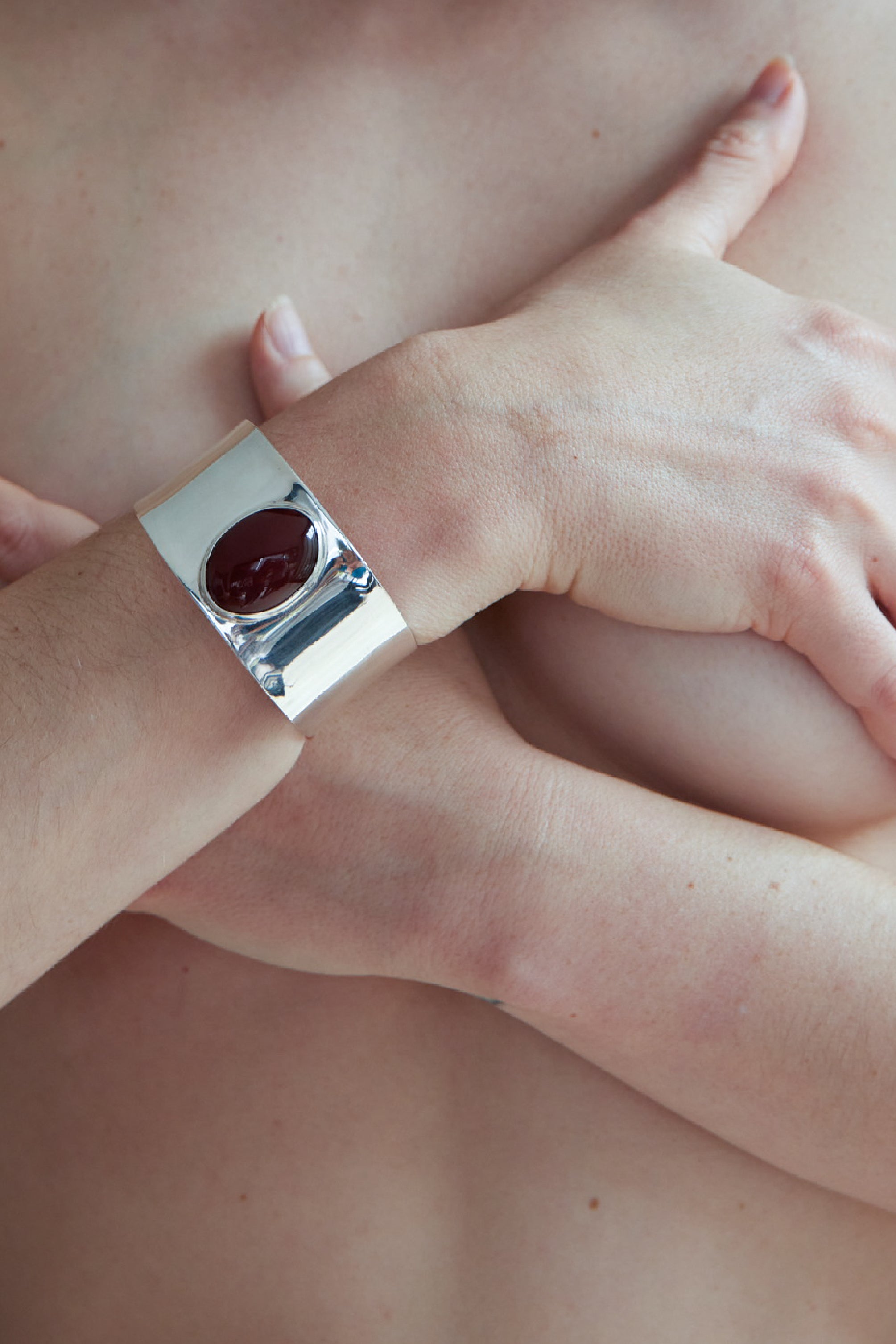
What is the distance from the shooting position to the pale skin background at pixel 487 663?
2.84 ft

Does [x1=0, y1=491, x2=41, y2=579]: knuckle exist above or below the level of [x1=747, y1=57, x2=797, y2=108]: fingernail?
above

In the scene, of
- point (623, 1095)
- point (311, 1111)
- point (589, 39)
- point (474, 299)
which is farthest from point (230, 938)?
point (589, 39)

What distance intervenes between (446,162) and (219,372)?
11.9 inches

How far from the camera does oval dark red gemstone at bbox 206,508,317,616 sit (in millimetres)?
600

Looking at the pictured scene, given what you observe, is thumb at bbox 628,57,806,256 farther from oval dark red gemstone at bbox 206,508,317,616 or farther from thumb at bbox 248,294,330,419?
oval dark red gemstone at bbox 206,508,317,616

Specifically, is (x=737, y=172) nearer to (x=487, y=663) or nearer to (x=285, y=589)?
(x=487, y=663)

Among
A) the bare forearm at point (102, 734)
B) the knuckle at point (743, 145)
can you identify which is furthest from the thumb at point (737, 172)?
the bare forearm at point (102, 734)

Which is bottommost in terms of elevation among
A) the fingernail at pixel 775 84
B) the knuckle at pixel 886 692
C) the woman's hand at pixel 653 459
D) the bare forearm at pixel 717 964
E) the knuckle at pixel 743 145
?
the bare forearm at pixel 717 964

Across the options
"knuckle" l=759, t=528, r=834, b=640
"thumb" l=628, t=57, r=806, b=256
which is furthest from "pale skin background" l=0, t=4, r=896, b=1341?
"knuckle" l=759, t=528, r=834, b=640

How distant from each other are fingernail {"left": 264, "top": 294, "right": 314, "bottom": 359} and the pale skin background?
0.13 feet

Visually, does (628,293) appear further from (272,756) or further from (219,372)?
(272,756)

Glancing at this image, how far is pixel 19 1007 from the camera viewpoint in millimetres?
941

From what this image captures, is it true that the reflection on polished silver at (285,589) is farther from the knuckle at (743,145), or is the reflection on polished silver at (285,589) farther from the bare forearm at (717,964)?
the knuckle at (743,145)

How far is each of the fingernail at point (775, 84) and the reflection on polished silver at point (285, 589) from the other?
61 cm
